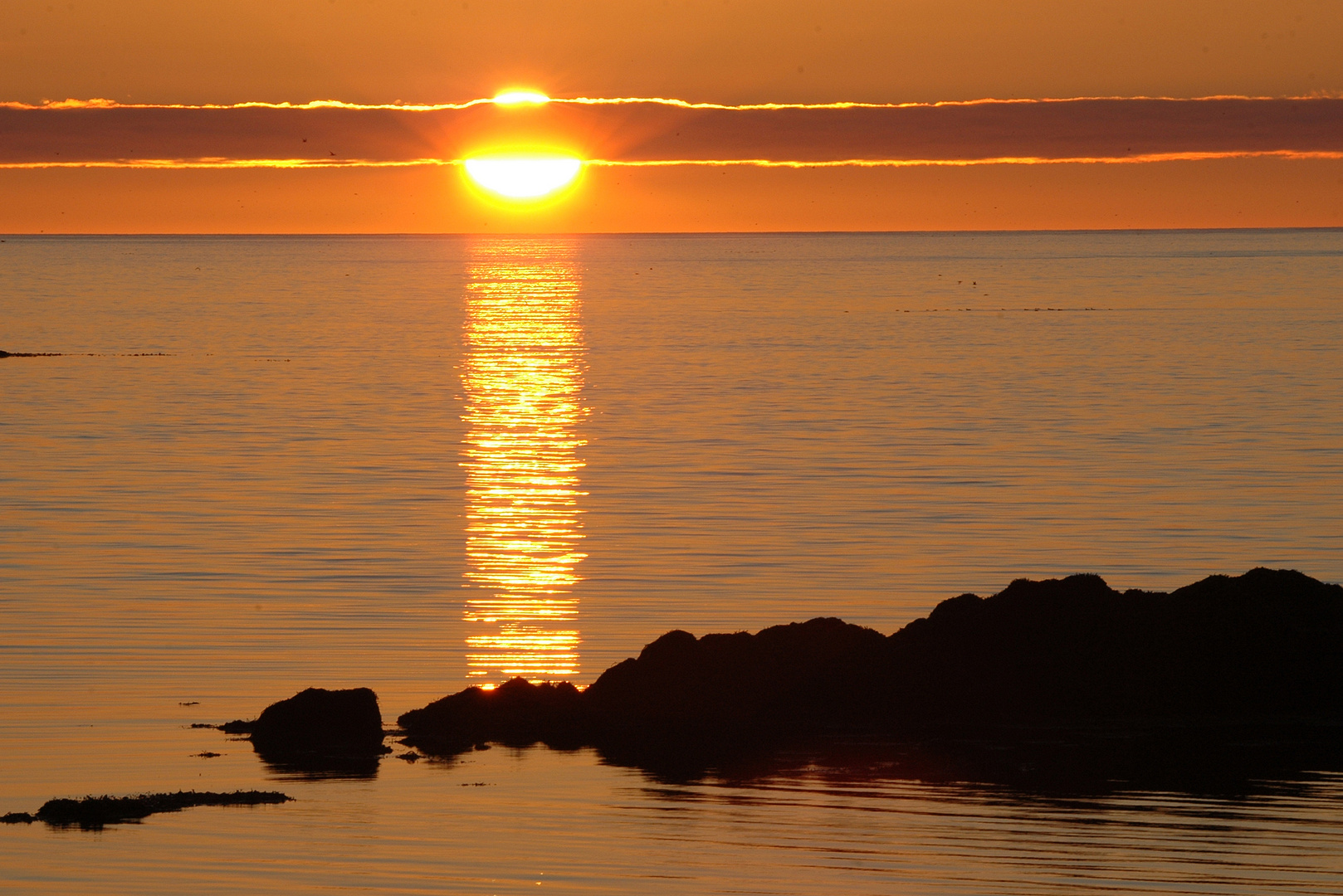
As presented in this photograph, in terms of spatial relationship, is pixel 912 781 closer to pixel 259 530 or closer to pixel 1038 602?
pixel 1038 602

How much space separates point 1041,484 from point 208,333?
7775 centimetres

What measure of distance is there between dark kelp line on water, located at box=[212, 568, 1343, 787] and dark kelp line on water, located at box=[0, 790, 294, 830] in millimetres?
2029

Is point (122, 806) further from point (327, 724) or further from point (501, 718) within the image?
point (501, 718)

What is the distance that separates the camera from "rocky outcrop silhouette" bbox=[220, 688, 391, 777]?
62.0 feet

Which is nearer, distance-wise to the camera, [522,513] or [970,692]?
[970,692]

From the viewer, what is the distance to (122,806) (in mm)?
16641

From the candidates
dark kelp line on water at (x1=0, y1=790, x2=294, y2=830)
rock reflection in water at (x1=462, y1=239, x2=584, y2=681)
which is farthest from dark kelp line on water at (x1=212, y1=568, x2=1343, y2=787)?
rock reflection in water at (x1=462, y1=239, x2=584, y2=681)

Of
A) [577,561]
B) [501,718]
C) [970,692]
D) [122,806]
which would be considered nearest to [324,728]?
[501,718]

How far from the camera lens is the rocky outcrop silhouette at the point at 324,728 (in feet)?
62.0

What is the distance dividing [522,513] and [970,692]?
18.6 m

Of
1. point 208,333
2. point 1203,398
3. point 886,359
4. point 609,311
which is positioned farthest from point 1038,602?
point 609,311

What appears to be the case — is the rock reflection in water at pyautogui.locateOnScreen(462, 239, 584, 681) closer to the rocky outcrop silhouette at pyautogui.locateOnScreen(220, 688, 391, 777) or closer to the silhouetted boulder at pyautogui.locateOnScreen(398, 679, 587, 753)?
the silhouetted boulder at pyautogui.locateOnScreen(398, 679, 587, 753)

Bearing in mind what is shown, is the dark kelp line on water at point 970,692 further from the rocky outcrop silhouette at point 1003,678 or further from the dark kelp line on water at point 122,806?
the dark kelp line on water at point 122,806

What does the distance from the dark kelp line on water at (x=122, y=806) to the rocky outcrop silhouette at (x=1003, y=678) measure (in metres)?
3.01
